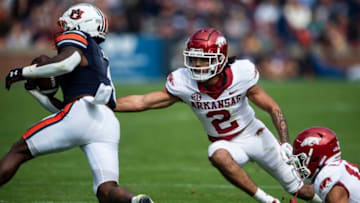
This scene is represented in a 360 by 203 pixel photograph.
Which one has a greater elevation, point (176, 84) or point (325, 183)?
point (176, 84)

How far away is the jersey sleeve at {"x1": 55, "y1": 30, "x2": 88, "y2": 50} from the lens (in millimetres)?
5086

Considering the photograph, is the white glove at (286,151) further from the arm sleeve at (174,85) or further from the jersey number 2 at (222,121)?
the arm sleeve at (174,85)

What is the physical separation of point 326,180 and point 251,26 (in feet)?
56.1

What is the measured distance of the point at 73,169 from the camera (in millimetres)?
8102

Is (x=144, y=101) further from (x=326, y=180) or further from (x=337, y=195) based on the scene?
(x=337, y=195)

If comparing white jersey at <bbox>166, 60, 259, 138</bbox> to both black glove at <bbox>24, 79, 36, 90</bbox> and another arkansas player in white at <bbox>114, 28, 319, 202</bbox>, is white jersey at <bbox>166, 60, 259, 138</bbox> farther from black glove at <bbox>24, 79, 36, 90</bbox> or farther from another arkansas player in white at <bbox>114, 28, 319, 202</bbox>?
black glove at <bbox>24, 79, 36, 90</bbox>

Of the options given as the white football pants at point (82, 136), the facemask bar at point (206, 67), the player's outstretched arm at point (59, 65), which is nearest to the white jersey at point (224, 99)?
the facemask bar at point (206, 67)

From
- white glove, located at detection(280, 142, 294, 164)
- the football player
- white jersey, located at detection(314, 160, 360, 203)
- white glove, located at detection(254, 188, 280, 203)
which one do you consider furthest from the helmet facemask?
the football player

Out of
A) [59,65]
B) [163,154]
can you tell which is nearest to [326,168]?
[59,65]

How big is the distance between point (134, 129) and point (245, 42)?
9.51m

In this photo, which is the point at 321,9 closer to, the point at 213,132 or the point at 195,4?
the point at 195,4

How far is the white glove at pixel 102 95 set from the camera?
493cm

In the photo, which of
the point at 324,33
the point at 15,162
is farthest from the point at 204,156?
the point at 324,33

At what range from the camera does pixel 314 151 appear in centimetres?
481
